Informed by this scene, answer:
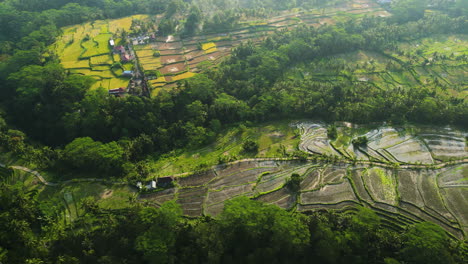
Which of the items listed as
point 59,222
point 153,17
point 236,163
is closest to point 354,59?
point 236,163

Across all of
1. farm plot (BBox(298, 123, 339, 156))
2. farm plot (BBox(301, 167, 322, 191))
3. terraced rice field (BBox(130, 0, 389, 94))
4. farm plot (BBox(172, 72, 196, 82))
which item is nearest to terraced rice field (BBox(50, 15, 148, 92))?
terraced rice field (BBox(130, 0, 389, 94))

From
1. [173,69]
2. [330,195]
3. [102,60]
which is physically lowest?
[330,195]

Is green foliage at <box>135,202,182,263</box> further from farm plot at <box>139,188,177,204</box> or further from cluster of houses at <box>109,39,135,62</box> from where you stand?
cluster of houses at <box>109,39,135,62</box>

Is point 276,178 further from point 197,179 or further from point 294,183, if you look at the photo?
point 197,179

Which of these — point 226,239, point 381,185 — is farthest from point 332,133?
point 226,239

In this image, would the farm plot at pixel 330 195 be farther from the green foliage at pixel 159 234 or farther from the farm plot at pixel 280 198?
the green foliage at pixel 159 234

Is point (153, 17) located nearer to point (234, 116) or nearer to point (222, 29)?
point (222, 29)
